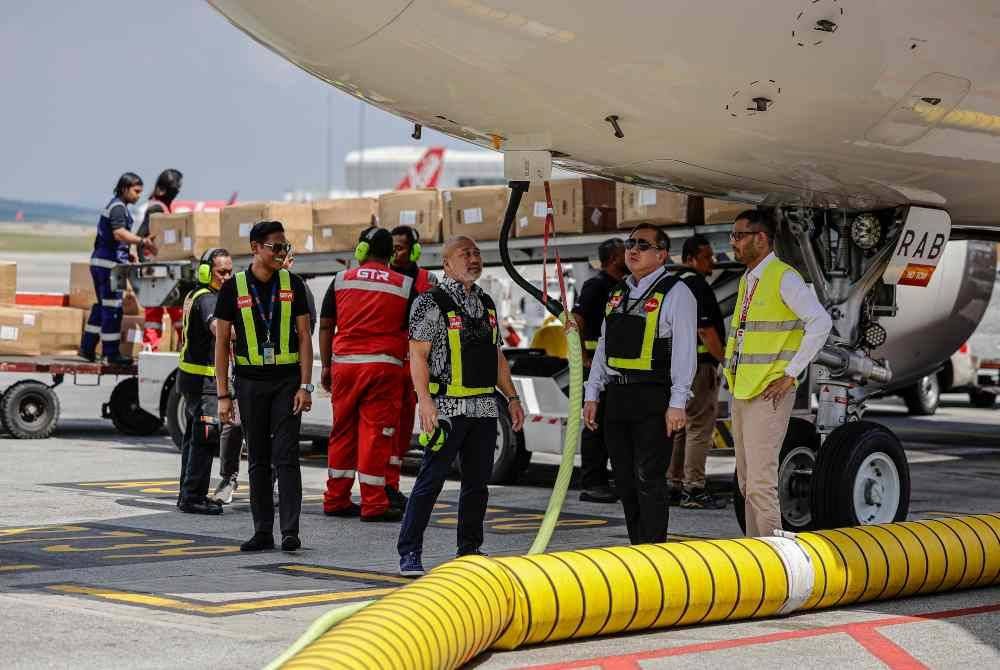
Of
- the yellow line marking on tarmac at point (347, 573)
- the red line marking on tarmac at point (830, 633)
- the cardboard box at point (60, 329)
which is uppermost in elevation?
the cardboard box at point (60, 329)

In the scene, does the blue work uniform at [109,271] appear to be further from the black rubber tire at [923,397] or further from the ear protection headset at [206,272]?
the black rubber tire at [923,397]

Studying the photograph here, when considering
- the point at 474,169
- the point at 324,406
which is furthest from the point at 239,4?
the point at 474,169

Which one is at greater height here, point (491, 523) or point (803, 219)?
point (803, 219)

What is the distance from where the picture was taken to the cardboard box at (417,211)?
13.6 m

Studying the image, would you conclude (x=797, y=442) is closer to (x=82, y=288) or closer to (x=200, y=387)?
(x=200, y=387)

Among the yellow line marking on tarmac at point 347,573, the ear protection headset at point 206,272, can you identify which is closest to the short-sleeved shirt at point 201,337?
the ear protection headset at point 206,272

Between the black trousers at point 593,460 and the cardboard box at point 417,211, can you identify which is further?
the cardboard box at point 417,211

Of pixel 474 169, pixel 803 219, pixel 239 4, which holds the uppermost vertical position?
pixel 474 169

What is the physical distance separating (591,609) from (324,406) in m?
7.45

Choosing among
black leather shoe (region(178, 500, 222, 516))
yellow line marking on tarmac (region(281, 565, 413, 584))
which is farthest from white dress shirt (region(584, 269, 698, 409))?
black leather shoe (region(178, 500, 222, 516))

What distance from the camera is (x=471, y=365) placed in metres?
7.75

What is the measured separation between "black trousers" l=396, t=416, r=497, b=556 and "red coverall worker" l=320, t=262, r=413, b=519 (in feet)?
7.14

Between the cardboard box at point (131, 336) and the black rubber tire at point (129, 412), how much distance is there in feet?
1.36

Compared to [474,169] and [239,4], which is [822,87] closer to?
[239,4]
